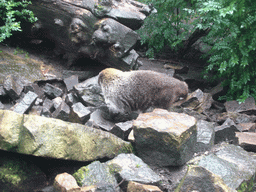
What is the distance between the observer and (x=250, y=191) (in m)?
2.90

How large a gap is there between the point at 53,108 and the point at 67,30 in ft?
7.60

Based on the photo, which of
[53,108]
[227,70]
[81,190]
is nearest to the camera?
[81,190]

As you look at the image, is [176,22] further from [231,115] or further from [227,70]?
[231,115]

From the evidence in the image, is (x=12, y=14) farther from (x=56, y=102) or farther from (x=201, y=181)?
(x=201, y=181)

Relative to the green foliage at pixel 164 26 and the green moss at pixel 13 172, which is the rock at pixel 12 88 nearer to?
the green moss at pixel 13 172

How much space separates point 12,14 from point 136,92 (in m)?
3.72

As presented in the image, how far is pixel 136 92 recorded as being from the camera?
4.94 metres

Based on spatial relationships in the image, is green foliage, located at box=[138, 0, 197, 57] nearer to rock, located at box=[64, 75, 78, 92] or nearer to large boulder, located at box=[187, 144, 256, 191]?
rock, located at box=[64, 75, 78, 92]

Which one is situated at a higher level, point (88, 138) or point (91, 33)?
point (91, 33)

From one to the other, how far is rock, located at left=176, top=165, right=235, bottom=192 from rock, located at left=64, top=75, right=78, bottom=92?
3.92 metres

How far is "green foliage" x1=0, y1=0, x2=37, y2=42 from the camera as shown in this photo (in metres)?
5.21

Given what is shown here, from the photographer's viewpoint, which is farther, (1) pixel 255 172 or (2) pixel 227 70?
(2) pixel 227 70

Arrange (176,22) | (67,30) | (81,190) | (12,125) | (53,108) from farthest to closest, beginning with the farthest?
(176,22) → (67,30) → (53,108) → (12,125) → (81,190)

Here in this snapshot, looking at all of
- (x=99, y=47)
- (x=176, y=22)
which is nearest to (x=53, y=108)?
(x=99, y=47)
